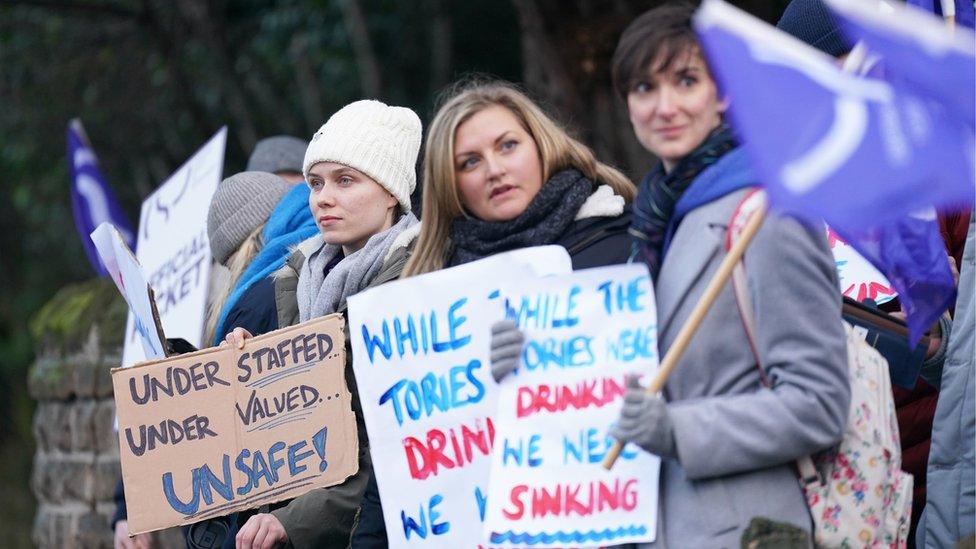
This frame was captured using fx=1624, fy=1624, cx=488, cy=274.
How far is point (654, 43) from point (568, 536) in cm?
98

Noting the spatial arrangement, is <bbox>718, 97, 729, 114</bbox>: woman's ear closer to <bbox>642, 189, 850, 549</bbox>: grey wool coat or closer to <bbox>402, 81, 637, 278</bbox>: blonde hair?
<bbox>642, 189, 850, 549</bbox>: grey wool coat

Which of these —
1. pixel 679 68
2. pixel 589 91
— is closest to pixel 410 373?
pixel 679 68

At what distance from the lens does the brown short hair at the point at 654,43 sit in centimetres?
307

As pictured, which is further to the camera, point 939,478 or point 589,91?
point 589,91

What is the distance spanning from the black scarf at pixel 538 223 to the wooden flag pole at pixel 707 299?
1.95ft

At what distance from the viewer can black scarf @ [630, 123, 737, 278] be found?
3064 millimetres

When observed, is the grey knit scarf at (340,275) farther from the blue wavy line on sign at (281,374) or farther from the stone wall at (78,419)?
the stone wall at (78,419)

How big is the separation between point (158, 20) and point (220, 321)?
19.6 feet

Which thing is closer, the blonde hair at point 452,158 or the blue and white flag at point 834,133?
the blue and white flag at point 834,133

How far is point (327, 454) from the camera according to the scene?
4.17 metres

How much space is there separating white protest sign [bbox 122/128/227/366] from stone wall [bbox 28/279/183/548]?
1.70 meters

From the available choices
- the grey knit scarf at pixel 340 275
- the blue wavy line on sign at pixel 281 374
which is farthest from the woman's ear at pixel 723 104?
the blue wavy line on sign at pixel 281 374

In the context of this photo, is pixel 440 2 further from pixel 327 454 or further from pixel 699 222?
pixel 699 222

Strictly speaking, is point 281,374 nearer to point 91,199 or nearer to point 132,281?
point 132,281
